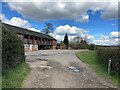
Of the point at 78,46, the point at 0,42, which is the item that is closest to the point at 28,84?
the point at 0,42

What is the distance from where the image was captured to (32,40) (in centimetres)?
5528

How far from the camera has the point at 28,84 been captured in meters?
8.30

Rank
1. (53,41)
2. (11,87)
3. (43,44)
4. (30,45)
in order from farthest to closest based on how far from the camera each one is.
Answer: (53,41)
(43,44)
(30,45)
(11,87)

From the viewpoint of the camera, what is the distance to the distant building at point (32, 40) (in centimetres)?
4840

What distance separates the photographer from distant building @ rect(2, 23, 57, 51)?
48.4m

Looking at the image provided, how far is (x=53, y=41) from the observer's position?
7419cm

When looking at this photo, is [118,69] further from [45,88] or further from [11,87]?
[11,87]

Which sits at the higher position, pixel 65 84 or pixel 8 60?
pixel 8 60

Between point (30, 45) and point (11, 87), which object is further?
point (30, 45)

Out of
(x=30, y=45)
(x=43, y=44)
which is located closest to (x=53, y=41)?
(x=43, y=44)

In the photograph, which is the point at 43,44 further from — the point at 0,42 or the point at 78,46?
the point at 0,42

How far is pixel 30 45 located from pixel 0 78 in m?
46.1

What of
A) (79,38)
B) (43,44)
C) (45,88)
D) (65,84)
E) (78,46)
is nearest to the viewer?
(45,88)

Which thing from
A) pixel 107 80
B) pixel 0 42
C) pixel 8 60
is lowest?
pixel 107 80
